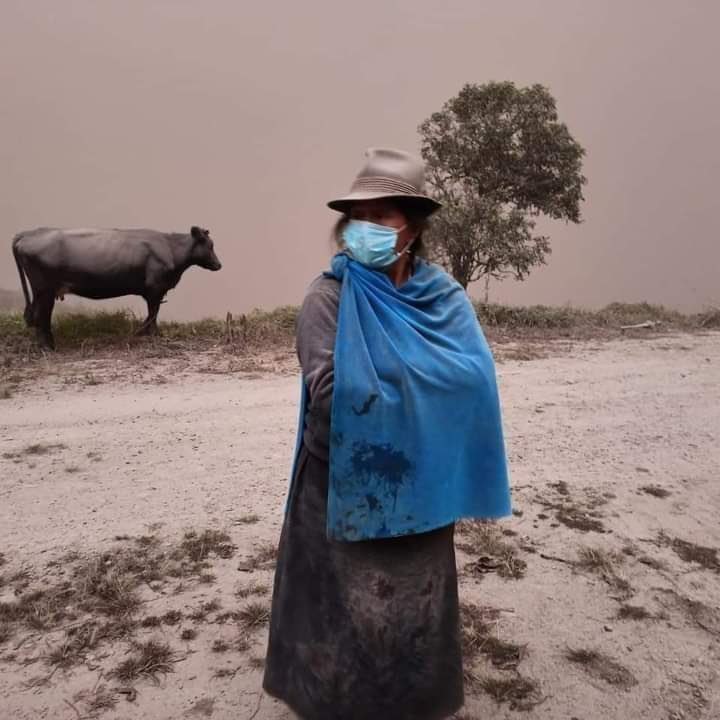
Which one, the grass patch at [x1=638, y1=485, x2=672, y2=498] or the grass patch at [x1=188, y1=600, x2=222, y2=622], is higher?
the grass patch at [x1=638, y1=485, x2=672, y2=498]

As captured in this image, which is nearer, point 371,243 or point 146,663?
→ point 371,243

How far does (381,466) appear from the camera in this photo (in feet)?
4.96

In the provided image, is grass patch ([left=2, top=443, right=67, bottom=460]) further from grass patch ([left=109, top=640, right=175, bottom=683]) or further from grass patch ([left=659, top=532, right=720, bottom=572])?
grass patch ([left=659, top=532, right=720, bottom=572])

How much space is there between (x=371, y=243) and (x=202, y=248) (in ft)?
23.7

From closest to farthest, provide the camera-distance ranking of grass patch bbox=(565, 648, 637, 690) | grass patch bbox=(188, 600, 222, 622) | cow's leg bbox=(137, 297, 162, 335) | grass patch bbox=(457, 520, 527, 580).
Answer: grass patch bbox=(565, 648, 637, 690) < grass patch bbox=(188, 600, 222, 622) < grass patch bbox=(457, 520, 527, 580) < cow's leg bbox=(137, 297, 162, 335)

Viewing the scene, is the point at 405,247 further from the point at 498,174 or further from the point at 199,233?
the point at 498,174

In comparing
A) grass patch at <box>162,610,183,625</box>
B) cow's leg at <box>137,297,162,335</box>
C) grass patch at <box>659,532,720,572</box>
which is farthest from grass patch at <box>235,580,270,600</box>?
cow's leg at <box>137,297,162,335</box>

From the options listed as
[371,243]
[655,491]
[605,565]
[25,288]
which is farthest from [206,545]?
[25,288]

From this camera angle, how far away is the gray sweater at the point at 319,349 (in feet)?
4.93

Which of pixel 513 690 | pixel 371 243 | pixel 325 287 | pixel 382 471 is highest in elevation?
pixel 371 243

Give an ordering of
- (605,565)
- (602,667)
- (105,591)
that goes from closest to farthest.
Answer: (602,667), (105,591), (605,565)

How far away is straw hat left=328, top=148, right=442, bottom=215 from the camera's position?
1.62 metres

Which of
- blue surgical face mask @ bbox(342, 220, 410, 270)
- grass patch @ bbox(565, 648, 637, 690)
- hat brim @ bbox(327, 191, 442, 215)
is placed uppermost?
hat brim @ bbox(327, 191, 442, 215)

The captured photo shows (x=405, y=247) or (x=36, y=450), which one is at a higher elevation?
(x=405, y=247)
